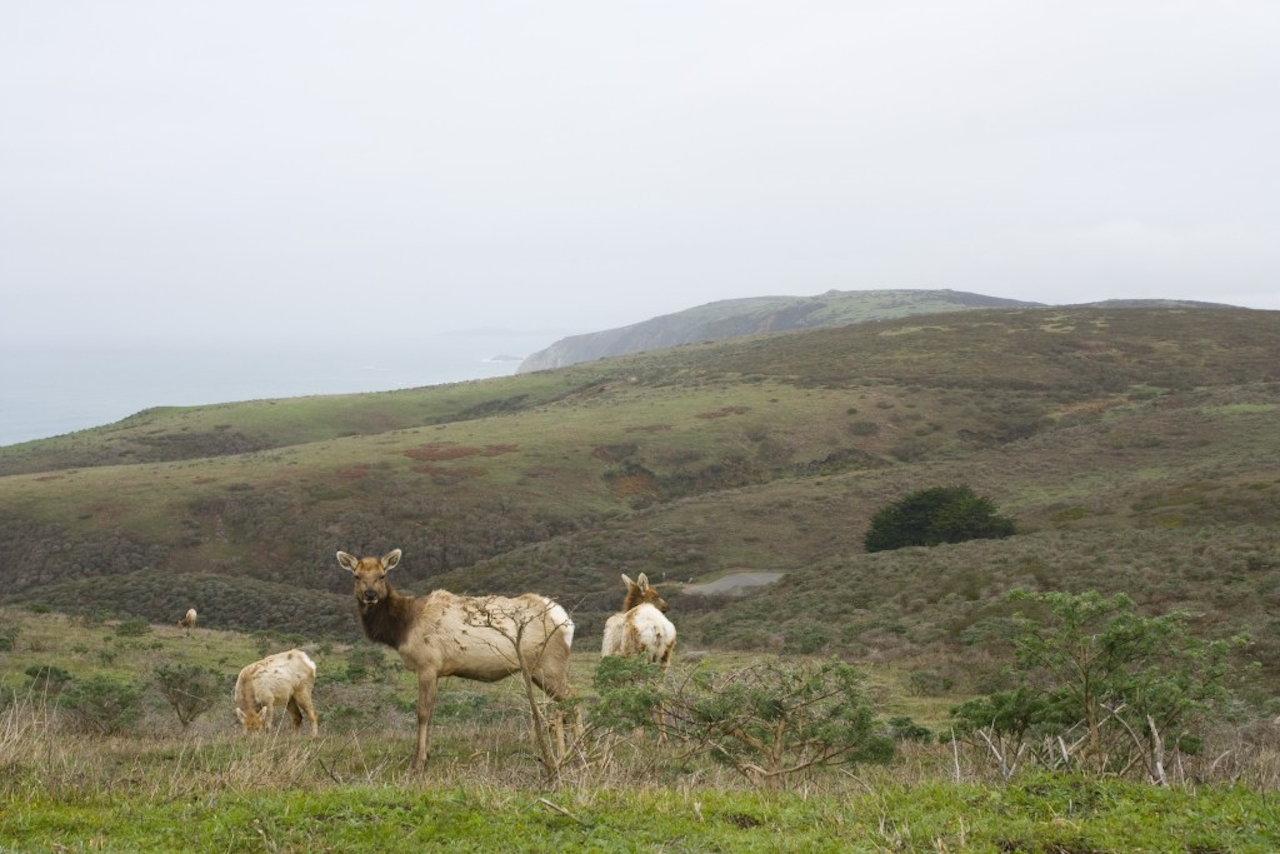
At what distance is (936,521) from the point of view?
137ft

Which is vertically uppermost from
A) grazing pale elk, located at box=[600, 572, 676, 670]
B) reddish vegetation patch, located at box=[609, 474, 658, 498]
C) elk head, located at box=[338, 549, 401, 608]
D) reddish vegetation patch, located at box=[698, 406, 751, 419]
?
elk head, located at box=[338, 549, 401, 608]

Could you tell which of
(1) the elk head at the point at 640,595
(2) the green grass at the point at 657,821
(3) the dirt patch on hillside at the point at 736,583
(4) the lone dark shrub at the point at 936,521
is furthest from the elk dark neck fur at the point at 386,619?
(4) the lone dark shrub at the point at 936,521

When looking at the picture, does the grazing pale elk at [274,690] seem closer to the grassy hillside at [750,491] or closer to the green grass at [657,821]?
the green grass at [657,821]

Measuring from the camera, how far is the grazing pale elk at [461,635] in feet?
35.1

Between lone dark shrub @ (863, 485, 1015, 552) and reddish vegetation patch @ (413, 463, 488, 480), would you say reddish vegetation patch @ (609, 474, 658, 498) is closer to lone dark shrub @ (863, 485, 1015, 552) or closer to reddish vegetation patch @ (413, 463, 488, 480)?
reddish vegetation patch @ (413, 463, 488, 480)

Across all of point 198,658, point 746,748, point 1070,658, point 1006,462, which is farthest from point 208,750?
point 1006,462

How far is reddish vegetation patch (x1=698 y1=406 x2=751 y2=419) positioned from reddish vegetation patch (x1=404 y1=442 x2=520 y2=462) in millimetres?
16724

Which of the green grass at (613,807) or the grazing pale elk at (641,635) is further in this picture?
the grazing pale elk at (641,635)

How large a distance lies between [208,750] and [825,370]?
278 ft

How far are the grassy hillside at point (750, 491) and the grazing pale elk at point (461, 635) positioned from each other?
1356cm

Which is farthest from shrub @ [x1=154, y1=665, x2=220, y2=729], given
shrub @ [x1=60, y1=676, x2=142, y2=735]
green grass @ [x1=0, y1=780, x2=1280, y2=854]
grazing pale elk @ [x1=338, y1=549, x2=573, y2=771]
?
green grass @ [x1=0, y1=780, x2=1280, y2=854]

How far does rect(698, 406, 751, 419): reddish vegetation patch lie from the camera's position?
7588 cm

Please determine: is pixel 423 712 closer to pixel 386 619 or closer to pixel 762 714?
pixel 386 619

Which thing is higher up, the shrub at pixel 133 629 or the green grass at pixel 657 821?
the green grass at pixel 657 821
